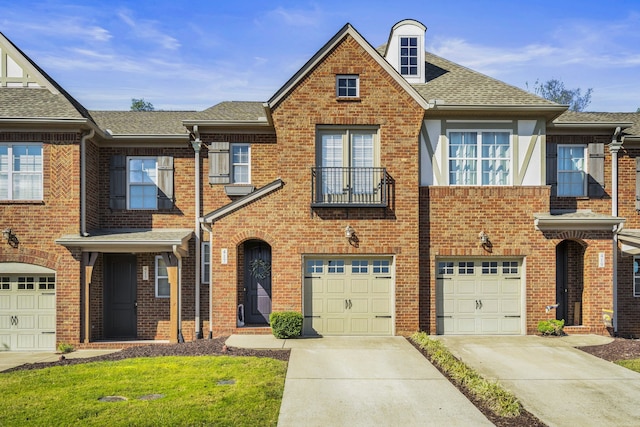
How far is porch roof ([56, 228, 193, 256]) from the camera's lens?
1473 cm

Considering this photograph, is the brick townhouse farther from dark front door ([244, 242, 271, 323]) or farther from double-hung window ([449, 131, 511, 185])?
dark front door ([244, 242, 271, 323])

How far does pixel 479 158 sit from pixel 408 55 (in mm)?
4369

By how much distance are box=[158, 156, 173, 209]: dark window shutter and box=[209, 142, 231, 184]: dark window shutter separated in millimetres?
1279

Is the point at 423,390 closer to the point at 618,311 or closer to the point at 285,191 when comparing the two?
the point at 285,191

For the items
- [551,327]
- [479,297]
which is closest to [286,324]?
[479,297]

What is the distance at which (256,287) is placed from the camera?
54.5ft

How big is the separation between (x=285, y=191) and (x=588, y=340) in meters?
8.99

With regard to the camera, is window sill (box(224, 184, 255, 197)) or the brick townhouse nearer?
the brick townhouse

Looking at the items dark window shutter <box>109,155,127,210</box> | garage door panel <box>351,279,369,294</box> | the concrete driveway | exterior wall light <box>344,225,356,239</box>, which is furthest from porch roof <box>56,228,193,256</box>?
the concrete driveway

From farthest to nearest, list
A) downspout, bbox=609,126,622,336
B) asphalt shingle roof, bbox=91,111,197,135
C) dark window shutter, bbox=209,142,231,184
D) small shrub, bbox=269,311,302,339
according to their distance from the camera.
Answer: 1. asphalt shingle roof, bbox=91,111,197,135
2. dark window shutter, bbox=209,142,231,184
3. downspout, bbox=609,126,622,336
4. small shrub, bbox=269,311,302,339

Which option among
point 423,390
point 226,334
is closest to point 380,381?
point 423,390

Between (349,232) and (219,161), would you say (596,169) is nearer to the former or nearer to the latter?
(349,232)

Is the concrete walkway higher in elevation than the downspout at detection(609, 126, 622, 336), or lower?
lower

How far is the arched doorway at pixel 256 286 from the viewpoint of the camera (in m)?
16.6
